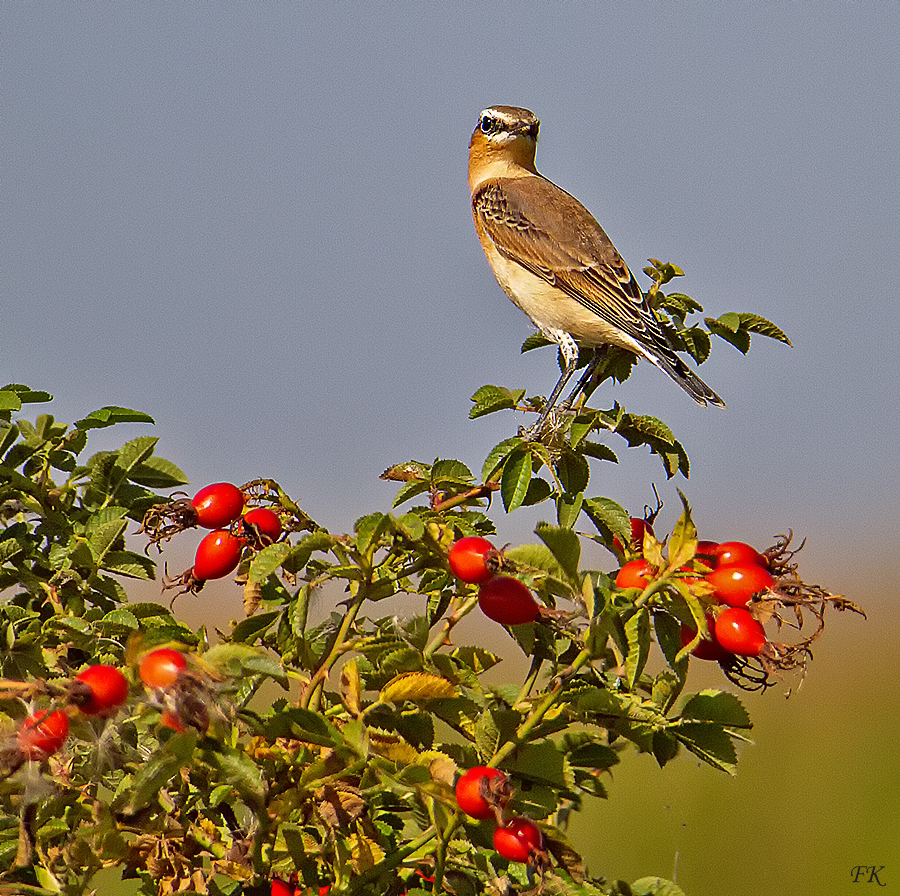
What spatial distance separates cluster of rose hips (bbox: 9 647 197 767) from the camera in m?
1.61

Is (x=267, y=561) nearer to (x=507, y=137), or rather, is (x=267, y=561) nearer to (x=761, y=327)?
(x=761, y=327)

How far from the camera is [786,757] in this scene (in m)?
6.05

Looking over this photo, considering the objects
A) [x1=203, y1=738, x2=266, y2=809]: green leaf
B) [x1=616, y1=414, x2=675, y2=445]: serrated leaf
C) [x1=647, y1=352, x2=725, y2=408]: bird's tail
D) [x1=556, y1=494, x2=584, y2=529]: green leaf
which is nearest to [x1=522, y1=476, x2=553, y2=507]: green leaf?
[x1=556, y1=494, x2=584, y2=529]: green leaf

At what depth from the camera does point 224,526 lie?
2.29m

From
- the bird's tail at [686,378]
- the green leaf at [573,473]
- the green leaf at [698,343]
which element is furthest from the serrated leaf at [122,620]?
the bird's tail at [686,378]

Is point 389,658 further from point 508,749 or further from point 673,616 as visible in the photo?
point 673,616

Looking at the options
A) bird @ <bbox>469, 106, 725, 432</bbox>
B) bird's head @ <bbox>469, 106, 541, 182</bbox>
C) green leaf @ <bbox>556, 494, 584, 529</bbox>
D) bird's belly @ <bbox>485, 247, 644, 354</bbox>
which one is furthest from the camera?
bird's head @ <bbox>469, 106, 541, 182</bbox>

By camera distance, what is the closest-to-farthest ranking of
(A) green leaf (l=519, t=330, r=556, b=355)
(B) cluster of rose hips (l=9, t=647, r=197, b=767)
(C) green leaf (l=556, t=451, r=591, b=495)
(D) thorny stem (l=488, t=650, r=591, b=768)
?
(B) cluster of rose hips (l=9, t=647, r=197, b=767) < (D) thorny stem (l=488, t=650, r=591, b=768) < (C) green leaf (l=556, t=451, r=591, b=495) < (A) green leaf (l=519, t=330, r=556, b=355)

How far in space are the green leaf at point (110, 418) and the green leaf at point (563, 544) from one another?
3.79 ft

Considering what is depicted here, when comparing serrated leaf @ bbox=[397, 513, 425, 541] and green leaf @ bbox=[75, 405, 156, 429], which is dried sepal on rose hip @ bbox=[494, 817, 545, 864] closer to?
serrated leaf @ bbox=[397, 513, 425, 541]

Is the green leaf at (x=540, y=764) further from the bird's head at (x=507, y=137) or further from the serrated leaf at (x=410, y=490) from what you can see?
the bird's head at (x=507, y=137)

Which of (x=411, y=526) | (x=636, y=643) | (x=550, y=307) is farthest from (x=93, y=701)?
(x=550, y=307)

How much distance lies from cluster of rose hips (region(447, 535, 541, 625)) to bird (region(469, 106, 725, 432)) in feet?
7.25

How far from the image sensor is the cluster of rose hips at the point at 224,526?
2.24 m
